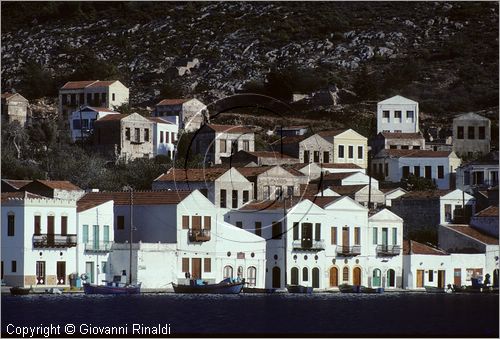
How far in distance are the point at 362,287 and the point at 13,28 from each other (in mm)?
66340

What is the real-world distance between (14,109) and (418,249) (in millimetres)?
44728

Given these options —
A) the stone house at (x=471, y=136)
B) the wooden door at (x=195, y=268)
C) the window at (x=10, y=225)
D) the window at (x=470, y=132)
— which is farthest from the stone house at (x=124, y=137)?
the window at (x=10, y=225)

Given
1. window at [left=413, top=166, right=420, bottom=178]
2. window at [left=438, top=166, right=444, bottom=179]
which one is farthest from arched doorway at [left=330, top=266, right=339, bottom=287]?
window at [left=438, top=166, right=444, bottom=179]

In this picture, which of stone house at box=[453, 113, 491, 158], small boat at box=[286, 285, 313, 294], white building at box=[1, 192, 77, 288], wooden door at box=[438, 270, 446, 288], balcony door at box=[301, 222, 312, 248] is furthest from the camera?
stone house at box=[453, 113, 491, 158]

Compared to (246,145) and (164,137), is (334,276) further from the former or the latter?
(164,137)

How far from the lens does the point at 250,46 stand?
522 feet

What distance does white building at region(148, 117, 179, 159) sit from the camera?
5049 inches

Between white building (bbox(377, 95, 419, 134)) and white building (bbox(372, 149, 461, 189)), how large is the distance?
7.90 m

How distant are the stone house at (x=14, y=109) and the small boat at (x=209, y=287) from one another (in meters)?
47.3

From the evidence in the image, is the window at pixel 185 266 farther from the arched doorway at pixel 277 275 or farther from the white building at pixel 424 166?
the white building at pixel 424 166

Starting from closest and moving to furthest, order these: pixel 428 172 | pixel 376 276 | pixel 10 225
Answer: pixel 10 225
pixel 376 276
pixel 428 172

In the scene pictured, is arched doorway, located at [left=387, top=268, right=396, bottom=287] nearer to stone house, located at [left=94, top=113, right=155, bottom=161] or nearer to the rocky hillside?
stone house, located at [left=94, top=113, right=155, bottom=161]

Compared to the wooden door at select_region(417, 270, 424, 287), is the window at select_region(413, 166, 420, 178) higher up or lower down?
higher up

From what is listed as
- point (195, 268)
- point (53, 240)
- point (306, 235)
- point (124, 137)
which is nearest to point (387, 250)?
point (306, 235)
